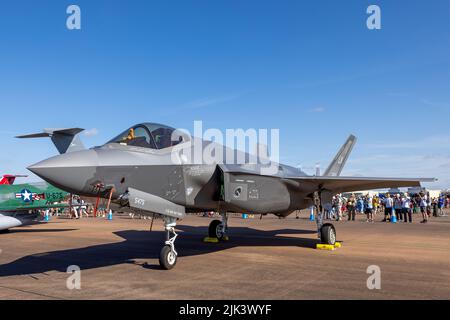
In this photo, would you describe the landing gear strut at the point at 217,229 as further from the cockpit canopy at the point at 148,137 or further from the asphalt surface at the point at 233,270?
the cockpit canopy at the point at 148,137

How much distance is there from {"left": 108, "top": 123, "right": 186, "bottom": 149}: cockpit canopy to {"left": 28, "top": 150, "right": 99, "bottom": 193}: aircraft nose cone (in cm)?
104

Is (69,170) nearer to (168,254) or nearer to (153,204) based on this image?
(153,204)

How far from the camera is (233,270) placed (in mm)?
8109

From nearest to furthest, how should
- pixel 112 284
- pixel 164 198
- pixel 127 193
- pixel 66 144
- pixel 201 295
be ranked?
1. pixel 201 295
2. pixel 112 284
3. pixel 127 193
4. pixel 164 198
5. pixel 66 144

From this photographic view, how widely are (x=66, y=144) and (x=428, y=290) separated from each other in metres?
22.7

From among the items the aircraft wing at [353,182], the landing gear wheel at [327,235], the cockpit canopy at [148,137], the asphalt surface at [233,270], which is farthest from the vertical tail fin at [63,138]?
the landing gear wheel at [327,235]

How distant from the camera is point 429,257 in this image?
9.66 metres

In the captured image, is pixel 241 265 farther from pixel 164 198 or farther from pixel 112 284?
pixel 112 284

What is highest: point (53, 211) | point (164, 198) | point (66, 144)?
point (66, 144)

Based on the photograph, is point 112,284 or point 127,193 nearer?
point 112,284

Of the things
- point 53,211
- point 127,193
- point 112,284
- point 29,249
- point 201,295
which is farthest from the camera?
point 53,211
